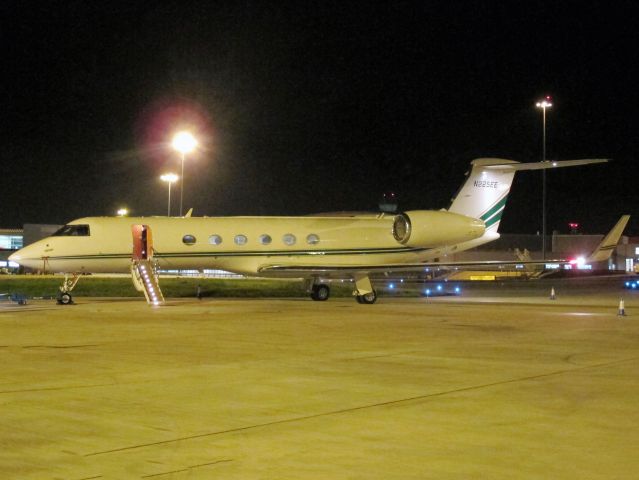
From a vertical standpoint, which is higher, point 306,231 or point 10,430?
point 306,231

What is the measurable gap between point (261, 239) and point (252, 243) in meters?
Answer: 0.37

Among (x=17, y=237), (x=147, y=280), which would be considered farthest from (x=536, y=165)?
(x=17, y=237)

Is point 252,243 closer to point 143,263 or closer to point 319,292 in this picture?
point 319,292

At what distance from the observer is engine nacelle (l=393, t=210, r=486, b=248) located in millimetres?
28672

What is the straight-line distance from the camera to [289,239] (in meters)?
30.0

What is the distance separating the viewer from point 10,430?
7.28 meters

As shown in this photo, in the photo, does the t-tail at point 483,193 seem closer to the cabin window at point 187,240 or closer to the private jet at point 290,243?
the private jet at point 290,243

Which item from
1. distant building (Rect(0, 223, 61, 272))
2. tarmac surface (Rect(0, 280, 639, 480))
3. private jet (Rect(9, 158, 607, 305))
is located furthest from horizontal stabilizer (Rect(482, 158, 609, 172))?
distant building (Rect(0, 223, 61, 272))

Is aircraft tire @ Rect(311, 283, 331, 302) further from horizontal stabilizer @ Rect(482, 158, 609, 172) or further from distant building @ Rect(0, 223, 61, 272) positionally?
distant building @ Rect(0, 223, 61, 272)

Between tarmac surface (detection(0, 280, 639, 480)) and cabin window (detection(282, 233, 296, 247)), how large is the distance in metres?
12.4

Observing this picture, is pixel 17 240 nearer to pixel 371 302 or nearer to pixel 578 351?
pixel 371 302


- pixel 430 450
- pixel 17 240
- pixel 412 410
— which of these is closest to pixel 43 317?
pixel 412 410

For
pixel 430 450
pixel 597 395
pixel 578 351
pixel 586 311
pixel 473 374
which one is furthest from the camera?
pixel 586 311

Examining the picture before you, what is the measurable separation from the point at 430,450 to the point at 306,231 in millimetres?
23748
